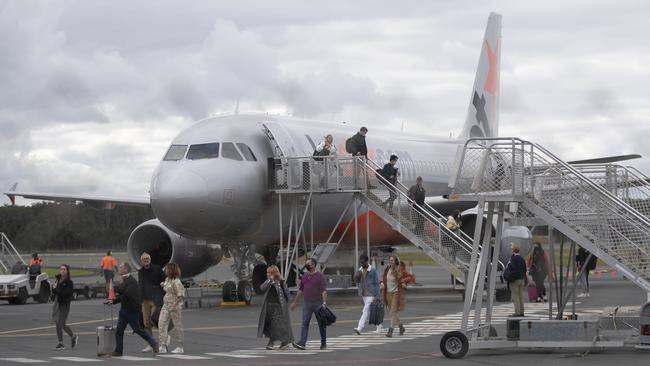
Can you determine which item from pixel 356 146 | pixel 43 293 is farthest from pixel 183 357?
pixel 43 293

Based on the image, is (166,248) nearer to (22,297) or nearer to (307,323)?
(22,297)

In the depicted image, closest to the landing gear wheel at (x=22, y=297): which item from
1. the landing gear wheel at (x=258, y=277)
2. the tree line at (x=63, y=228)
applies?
the landing gear wheel at (x=258, y=277)

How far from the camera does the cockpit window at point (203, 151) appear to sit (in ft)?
86.8

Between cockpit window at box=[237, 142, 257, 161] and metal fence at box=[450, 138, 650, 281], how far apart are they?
10.00m

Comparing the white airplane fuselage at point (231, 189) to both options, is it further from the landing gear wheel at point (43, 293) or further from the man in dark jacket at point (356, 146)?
the landing gear wheel at point (43, 293)

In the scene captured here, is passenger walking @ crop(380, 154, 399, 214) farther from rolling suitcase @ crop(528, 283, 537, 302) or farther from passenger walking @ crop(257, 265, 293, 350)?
passenger walking @ crop(257, 265, 293, 350)

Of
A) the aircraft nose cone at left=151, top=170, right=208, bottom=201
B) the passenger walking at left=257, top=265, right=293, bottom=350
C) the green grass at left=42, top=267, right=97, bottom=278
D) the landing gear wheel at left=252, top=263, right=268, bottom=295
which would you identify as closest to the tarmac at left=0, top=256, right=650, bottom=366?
the passenger walking at left=257, top=265, right=293, bottom=350

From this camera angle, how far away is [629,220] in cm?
1659

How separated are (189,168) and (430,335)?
8.21 meters

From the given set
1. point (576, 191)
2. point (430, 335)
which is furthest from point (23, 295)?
point (576, 191)

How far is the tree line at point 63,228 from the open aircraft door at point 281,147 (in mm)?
28050

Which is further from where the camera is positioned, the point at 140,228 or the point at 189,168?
the point at 140,228

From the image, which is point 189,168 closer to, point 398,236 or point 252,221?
point 252,221

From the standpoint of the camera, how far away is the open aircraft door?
27359 millimetres
